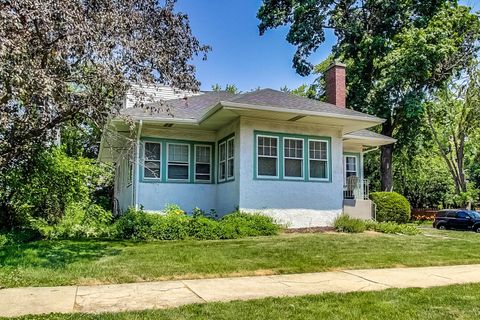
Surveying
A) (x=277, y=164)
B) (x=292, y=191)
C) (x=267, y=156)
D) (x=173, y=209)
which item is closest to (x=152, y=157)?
(x=173, y=209)

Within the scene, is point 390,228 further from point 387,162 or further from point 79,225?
point 387,162

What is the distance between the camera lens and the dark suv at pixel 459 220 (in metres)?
22.5

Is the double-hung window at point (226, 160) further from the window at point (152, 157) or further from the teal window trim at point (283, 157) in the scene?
the window at point (152, 157)

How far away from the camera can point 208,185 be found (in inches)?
642

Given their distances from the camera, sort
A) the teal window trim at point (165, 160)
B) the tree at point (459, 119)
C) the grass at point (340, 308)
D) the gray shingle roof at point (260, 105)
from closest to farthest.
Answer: the grass at point (340, 308) → the gray shingle roof at point (260, 105) → the teal window trim at point (165, 160) → the tree at point (459, 119)

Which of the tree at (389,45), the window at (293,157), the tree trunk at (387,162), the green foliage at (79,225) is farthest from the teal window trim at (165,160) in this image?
the tree trunk at (387,162)

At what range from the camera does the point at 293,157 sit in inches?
586

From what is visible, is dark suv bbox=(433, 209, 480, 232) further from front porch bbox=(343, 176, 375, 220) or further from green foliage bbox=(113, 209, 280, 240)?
green foliage bbox=(113, 209, 280, 240)

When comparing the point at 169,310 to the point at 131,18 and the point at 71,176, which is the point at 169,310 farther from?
the point at 71,176

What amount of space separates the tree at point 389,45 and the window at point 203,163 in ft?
39.2

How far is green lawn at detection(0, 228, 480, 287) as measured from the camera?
724 cm

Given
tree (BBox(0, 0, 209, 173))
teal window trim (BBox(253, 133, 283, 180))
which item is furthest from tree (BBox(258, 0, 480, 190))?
tree (BBox(0, 0, 209, 173))

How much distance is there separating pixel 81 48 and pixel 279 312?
22.7 feet

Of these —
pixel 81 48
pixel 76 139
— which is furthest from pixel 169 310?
pixel 76 139
